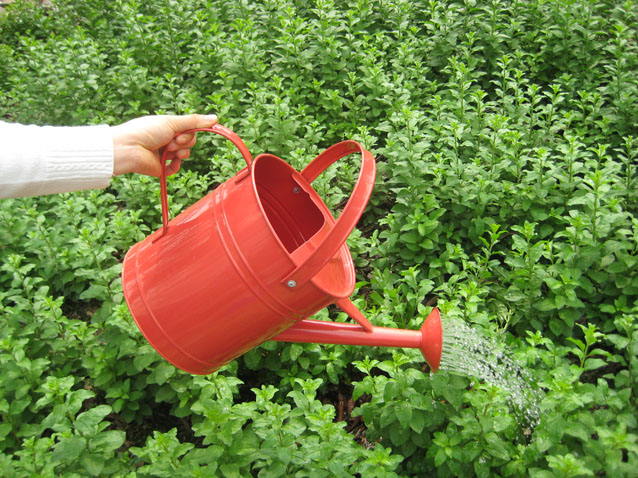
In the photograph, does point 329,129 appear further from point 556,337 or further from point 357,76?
point 556,337

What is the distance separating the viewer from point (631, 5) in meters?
4.15

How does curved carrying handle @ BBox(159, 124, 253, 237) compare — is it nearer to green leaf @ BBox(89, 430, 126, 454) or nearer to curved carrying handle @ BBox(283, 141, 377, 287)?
curved carrying handle @ BBox(283, 141, 377, 287)

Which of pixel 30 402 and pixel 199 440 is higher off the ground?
pixel 30 402

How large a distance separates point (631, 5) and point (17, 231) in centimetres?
420

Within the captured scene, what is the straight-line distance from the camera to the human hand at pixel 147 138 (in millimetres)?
1839

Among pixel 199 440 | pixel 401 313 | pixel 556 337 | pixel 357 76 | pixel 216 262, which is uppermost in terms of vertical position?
pixel 216 262

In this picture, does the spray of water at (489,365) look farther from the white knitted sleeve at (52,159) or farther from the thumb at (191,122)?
the white knitted sleeve at (52,159)

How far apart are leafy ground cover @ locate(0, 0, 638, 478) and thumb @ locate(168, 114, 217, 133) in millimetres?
1037

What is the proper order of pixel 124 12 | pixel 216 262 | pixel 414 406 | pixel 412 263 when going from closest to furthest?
pixel 216 262
pixel 414 406
pixel 412 263
pixel 124 12

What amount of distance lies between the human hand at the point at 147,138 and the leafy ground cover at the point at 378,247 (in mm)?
949

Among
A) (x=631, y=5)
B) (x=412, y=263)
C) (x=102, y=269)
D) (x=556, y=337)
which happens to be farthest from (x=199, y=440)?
(x=631, y=5)

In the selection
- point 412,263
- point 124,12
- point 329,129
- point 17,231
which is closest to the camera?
point 412,263

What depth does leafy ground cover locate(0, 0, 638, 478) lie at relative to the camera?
7.11 feet

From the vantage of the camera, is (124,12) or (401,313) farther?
(124,12)
